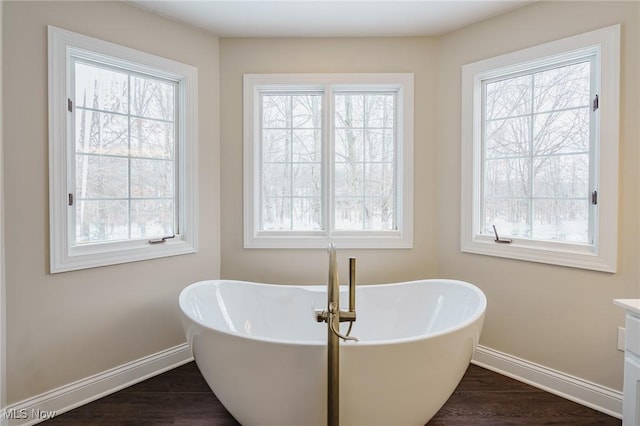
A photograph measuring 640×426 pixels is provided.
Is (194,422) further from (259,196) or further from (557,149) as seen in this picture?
(557,149)

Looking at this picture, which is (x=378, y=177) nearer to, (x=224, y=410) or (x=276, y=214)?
(x=276, y=214)

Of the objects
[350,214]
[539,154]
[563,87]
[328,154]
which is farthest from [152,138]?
[563,87]

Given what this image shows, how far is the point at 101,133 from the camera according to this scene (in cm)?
227

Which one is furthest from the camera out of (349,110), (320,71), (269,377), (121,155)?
(349,110)

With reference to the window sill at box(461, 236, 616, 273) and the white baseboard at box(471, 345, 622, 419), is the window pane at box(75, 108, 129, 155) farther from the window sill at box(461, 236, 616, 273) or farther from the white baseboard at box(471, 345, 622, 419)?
the white baseboard at box(471, 345, 622, 419)

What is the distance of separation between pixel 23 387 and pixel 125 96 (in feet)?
5.79

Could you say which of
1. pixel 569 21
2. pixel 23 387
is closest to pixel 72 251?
pixel 23 387

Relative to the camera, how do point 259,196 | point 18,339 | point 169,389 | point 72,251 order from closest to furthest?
point 18,339 < point 72,251 < point 169,389 < point 259,196

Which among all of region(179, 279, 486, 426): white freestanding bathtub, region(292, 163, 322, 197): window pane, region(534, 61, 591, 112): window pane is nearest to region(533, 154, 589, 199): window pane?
region(534, 61, 591, 112): window pane

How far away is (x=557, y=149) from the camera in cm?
233

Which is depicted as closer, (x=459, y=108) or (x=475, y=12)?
(x=475, y=12)

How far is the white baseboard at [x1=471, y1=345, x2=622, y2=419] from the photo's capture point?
6.69 ft

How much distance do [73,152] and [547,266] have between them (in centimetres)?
294

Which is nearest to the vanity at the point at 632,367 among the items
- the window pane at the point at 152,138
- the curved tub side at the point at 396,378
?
the curved tub side at the point at 396,378
